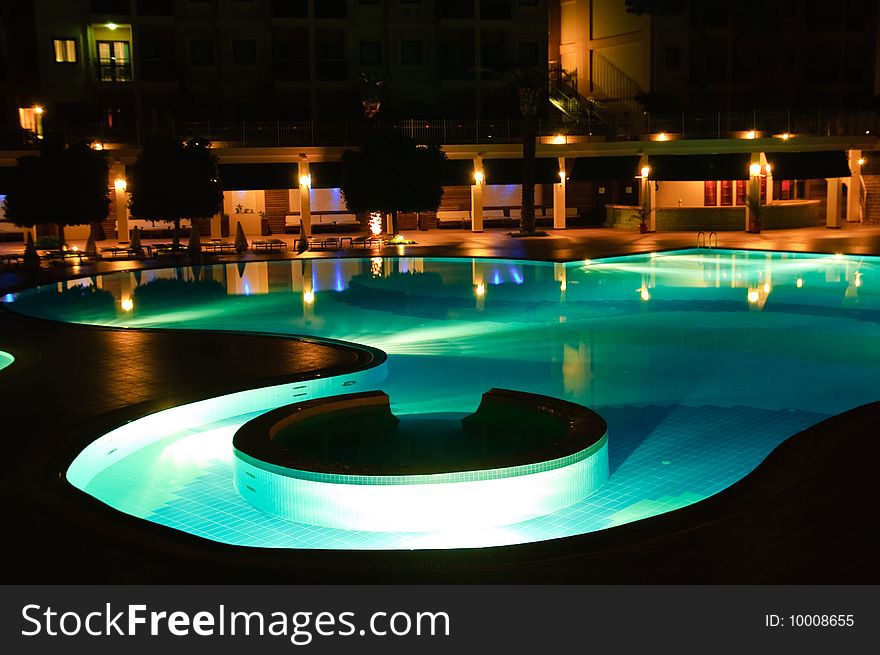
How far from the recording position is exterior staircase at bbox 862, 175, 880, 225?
38531 mm

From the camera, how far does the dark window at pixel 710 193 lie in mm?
42594

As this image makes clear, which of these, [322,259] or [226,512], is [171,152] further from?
[226,512]

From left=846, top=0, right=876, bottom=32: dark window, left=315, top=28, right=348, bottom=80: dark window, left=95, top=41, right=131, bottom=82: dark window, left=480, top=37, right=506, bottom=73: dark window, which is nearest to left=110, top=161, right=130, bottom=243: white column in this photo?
left=95, top=41, right=131, bottom=82: dark window

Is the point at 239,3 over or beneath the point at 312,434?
over

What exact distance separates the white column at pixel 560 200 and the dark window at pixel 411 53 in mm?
8329

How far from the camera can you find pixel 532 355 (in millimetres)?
16047

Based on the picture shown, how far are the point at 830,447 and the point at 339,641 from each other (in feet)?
18.4

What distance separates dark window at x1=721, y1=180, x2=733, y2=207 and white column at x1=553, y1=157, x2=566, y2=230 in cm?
721

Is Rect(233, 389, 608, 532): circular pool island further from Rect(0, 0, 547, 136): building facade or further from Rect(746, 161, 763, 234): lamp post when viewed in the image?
Rect(0, 0, 547, 136): building facade

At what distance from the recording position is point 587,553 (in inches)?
283

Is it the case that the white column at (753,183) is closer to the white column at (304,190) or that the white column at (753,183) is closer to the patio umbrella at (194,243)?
the white column at (304,190)

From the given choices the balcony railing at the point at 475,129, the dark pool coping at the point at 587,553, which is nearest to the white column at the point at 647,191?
the balcony railing at the point at 475,129

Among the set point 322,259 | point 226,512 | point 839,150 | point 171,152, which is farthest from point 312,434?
point 839,150

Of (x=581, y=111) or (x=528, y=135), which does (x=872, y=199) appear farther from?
(x=528, y=135)
